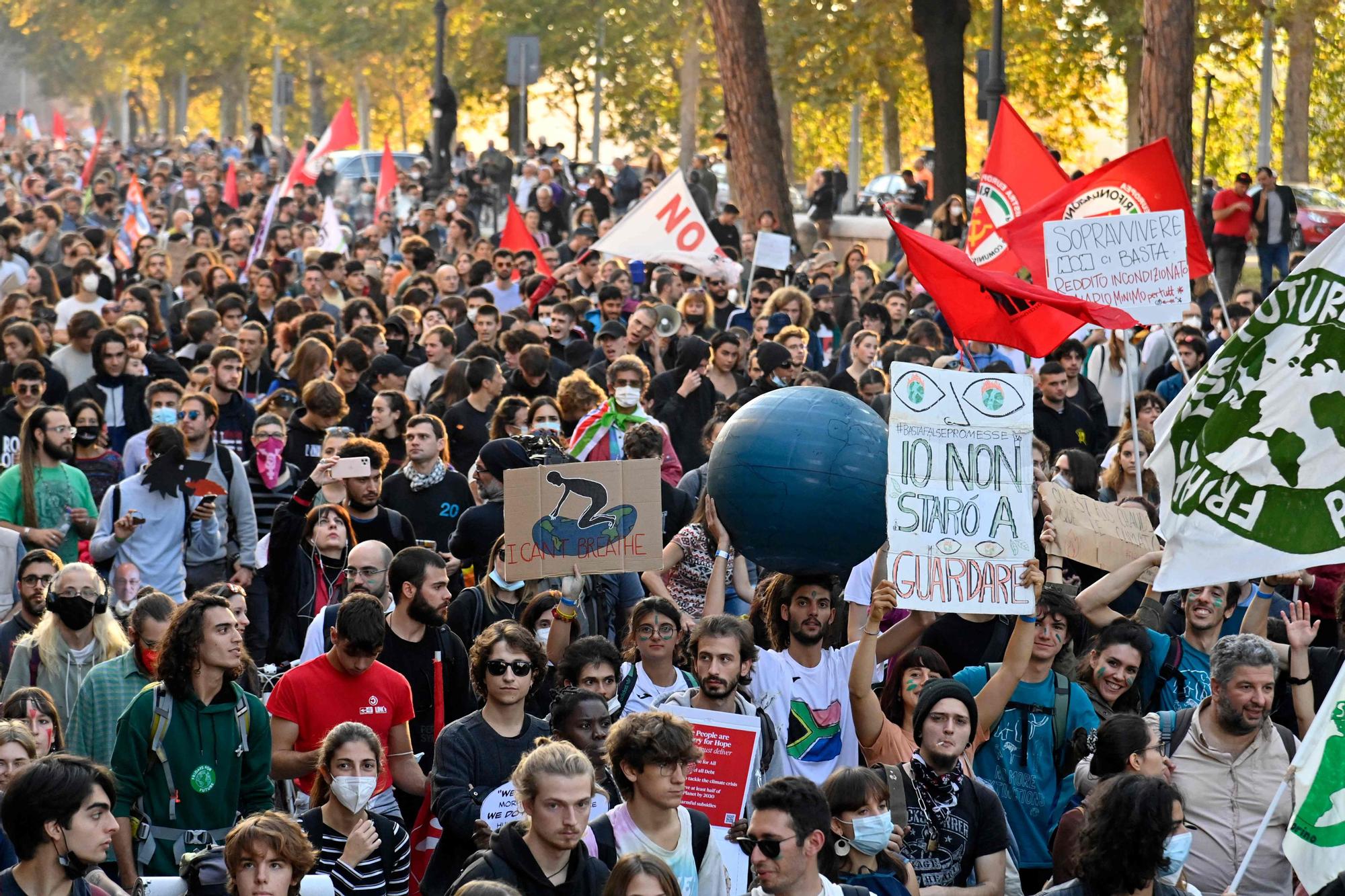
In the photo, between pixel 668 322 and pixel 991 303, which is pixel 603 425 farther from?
pixel 668 322

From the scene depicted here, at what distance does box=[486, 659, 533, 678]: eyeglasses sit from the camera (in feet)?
21.5

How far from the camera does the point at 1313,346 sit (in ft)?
20.9

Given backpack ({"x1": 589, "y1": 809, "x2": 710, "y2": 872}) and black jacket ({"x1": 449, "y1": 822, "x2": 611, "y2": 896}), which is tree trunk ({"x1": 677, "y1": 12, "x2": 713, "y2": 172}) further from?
black jacket ({"x1": 449, "y1": 822, "x2": 611, "y2": 896})

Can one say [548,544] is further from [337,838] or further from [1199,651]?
[1199,651]

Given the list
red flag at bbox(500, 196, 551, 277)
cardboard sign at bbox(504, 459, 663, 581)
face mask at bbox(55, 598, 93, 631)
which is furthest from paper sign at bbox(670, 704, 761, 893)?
red flag at bbox(500, 196, 551, 277)

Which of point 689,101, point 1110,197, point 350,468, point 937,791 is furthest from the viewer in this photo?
point 689,101

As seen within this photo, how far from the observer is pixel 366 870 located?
6.05 m

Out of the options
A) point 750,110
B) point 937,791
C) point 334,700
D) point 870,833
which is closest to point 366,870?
point 334,700

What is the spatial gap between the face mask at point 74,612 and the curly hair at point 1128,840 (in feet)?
13.1

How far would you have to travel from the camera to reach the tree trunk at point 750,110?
81.9ft

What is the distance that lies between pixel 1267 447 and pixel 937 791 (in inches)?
60.9

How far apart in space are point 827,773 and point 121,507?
4135 millimetres

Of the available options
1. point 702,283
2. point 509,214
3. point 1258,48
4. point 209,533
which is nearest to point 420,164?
point 1258,48

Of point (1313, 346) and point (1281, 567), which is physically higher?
point (1313, 346)
